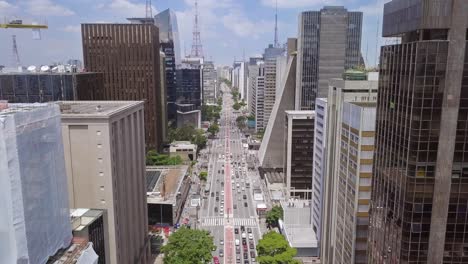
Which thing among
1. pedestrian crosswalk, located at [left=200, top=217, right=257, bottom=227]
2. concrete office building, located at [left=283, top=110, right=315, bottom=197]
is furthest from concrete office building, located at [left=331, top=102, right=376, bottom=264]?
concrete office building, located at [left=283, top=110, right=315, bottom=197]

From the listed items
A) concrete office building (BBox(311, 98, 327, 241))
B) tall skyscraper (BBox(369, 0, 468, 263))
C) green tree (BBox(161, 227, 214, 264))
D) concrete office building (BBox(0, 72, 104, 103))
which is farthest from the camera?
concrete office building (BBox(0, 72, 104, 103))

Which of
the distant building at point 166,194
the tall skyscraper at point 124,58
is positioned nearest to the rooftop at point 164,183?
the distant building at point 166,194

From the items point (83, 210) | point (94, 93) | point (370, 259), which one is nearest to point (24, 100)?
point (94, 93)

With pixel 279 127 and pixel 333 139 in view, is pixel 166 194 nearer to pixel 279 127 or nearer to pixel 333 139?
pixel 333 139

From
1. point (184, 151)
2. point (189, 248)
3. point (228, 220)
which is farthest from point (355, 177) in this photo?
point (184, 151)

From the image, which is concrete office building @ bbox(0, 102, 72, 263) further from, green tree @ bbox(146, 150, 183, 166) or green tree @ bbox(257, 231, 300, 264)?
green tree @ bbox(146, 150, 183, 166)

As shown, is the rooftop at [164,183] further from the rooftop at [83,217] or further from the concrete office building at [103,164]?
the rooftop at [83,217]

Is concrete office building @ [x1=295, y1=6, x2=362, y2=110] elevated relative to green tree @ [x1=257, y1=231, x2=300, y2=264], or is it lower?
elevated
